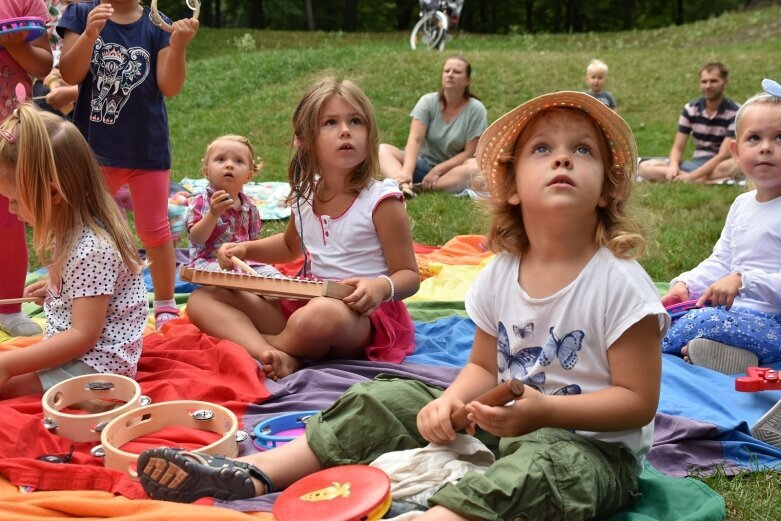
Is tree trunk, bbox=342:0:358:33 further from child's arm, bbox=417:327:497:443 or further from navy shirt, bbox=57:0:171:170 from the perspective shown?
child's arm, bbox=417:327:497:443

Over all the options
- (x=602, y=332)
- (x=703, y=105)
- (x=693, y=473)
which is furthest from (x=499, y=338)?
(x=703, y=105)

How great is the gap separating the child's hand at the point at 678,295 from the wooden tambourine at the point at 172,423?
1.95 m

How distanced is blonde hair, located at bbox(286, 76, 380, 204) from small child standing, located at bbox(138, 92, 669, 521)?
1048mm

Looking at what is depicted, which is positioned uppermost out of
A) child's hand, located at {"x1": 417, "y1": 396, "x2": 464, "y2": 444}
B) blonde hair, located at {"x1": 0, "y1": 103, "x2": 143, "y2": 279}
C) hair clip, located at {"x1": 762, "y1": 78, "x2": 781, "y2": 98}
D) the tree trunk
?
the tree trunk

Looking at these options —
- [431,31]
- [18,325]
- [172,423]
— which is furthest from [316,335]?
[431,31]

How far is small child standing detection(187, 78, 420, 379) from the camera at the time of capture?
122 inches

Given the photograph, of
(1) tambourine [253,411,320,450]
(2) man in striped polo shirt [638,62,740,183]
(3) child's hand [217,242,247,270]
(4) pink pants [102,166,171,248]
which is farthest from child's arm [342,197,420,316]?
(2) man in striped polo shirt [638,62,740,183]

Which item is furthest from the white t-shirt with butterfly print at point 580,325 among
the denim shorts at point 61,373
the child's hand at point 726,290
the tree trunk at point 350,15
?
the tree trunk at point 350,15

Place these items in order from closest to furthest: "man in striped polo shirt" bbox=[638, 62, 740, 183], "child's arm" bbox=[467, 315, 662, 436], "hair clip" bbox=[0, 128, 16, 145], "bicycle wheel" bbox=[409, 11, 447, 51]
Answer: "child's arm" bbox=[467, 315, 662, 436] → "hair clip" bbox=[0, 128, 16, 145] → "man in striped polo shirt" bbox=[638, 62, 740, 183] → "bicycle wheel" bbox=[409, 11, 447, 51]

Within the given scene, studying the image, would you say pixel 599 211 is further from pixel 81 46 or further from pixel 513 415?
pixel 81 46

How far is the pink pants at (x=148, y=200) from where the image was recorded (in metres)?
3.63

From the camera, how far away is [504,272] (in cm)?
219

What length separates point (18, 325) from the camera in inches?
133

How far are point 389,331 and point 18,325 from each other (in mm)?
1445
